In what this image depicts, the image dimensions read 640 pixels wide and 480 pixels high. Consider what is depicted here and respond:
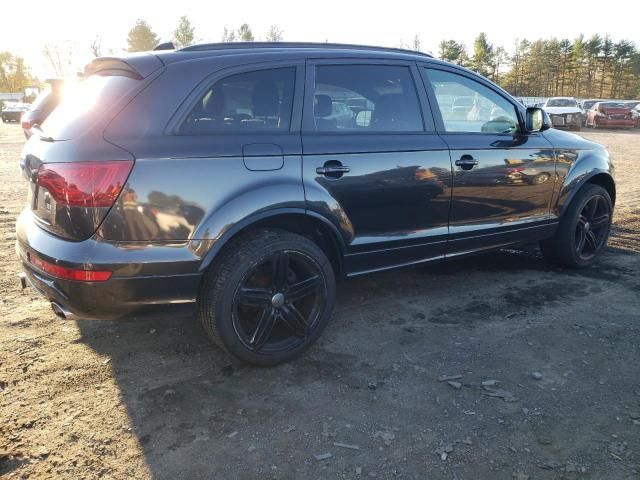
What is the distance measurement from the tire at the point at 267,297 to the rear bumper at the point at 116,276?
167 millimetres

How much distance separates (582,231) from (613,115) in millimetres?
27943

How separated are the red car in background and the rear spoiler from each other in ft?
102

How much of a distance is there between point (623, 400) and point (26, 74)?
360 ft

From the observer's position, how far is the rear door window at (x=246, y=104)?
2869mm

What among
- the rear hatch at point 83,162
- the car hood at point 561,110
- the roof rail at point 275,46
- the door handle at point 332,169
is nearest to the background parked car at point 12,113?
the car hood at point 561,110

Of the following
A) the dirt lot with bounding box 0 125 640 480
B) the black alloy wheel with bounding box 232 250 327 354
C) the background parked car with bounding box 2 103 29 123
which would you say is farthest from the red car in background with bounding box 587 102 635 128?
the background parked car with bounding box 2 103 29 123

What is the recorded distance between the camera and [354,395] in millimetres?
2852

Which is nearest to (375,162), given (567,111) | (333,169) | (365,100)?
(333,169)

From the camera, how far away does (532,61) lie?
58.0 m

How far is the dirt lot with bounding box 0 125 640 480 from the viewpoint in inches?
92.4

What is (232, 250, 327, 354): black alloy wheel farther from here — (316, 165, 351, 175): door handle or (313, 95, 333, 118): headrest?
(313, 95, 333, 118): headrest

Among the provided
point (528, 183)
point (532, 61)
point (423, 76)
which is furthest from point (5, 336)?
point (532, 61)

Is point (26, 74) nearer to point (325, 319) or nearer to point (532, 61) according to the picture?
point (532, 61)

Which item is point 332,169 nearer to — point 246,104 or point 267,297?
point 246,104
